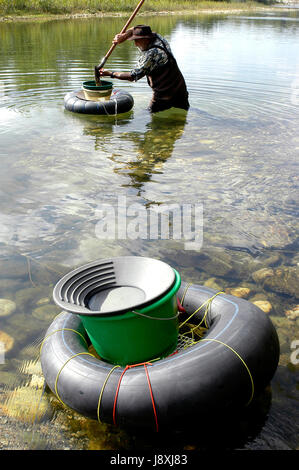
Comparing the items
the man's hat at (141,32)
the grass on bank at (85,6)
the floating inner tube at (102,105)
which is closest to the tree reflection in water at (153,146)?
the floating inner tube at (102,105)

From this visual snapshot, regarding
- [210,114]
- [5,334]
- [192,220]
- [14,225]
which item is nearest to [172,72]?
[210,114]

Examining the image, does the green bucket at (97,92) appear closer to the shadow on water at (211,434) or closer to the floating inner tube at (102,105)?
the floating inner tube at (102,105)

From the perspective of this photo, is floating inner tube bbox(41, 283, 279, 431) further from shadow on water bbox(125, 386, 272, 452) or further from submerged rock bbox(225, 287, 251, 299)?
submerged rock bbox(225, 287, 251, 299)

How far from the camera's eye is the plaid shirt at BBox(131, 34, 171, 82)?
782 cm

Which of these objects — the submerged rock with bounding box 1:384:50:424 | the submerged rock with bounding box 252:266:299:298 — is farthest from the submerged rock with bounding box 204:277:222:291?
the submerged rock with bounding box 1:384:50:424

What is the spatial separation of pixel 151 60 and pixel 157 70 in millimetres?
275

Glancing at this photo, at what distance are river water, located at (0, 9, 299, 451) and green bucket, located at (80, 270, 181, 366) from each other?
46cm

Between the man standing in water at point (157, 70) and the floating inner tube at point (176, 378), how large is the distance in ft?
21.4

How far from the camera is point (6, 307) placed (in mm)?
3602

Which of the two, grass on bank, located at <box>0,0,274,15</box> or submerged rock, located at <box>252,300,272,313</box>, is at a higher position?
grass on bank, located at <box>0,0,274,15</box>

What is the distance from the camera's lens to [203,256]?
4.25 metres

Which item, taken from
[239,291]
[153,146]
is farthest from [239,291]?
[153,146]

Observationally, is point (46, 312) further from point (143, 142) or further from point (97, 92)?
point (97, 92)

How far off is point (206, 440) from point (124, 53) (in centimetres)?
1733
